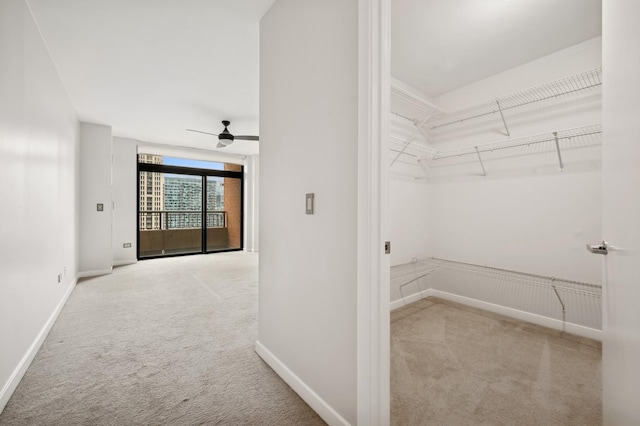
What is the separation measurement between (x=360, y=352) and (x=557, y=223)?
2.44 m

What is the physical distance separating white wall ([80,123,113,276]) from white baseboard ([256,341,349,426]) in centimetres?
406

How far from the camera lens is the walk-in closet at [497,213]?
1734 mm

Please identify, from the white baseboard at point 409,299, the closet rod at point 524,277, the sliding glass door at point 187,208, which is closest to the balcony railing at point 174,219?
the sliding glass door at point 187,208

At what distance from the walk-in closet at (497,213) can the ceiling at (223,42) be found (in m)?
0.02

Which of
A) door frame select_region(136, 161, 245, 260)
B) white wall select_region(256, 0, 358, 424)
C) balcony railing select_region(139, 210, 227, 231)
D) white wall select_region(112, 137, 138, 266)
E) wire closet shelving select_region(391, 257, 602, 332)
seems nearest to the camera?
white wall select_region(256, 0, 358, 424)

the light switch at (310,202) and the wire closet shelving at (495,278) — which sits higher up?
the light switch at (310,202)

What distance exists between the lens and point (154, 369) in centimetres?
185

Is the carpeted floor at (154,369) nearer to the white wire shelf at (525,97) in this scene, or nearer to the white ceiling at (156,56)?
the white ceiling at (156,56)

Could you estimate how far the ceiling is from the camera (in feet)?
6.24

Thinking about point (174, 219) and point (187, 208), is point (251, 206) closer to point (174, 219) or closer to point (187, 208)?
point (187, 208)

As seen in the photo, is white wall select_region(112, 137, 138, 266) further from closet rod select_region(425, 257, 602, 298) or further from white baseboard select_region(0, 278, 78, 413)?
closet rod select_region(425, 257, 602, 298)

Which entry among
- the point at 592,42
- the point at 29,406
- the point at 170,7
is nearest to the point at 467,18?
the point at 592,42

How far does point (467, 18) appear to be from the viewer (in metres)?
2.01

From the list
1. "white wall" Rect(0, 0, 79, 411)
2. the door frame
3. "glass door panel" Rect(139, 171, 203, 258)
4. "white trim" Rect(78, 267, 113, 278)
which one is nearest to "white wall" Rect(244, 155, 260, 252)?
the door frame
